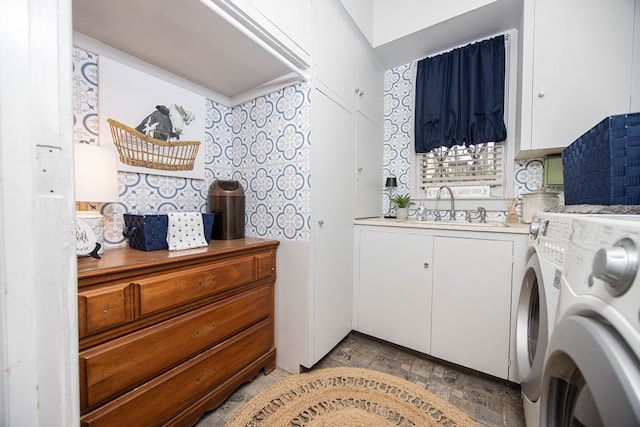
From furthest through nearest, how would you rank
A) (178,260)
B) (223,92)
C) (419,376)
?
(223,92) → (419,376) → (178,260)

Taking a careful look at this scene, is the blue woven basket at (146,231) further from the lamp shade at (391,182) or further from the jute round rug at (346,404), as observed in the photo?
the lamp shade at (391,182)

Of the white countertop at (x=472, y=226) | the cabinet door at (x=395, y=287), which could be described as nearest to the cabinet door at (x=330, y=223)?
the cabinet door at (x=395, y=287)

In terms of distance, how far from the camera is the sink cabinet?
1421 millimetres

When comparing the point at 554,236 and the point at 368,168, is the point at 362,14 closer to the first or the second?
the point at 368,168

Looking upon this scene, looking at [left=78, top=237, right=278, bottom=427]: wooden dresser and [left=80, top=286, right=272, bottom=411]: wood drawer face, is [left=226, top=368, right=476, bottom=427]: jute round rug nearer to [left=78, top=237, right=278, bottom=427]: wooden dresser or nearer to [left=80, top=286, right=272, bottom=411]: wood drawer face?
[left=78, top=237, right=278, bottom=427]: wooden dresser

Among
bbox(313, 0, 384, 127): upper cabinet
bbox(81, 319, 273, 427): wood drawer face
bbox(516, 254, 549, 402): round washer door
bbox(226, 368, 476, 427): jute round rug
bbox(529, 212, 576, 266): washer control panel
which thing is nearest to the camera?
bbox(529, 212, 576, 266): washer control panel

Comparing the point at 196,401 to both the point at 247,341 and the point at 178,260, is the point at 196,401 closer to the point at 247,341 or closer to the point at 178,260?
the point at 247,341

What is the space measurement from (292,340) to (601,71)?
2450 millimetres

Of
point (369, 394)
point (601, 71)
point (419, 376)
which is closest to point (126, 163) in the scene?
point (369, 394)

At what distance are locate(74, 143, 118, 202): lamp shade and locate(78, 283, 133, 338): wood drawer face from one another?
1.37ft

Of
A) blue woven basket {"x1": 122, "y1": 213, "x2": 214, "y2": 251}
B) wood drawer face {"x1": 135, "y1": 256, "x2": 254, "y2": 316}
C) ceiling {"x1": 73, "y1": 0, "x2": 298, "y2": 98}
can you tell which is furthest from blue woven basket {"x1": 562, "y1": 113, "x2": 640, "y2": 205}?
blue woven basket {"x1": 122, "y1": 213, "x2": 214, "y2": 251}

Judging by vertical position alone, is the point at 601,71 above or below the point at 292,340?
above

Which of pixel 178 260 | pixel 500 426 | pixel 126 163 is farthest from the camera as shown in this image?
pixel 126 163

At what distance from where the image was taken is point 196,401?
115cm
